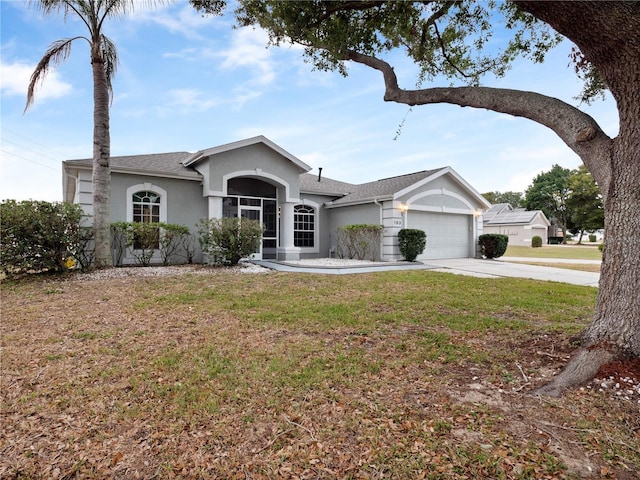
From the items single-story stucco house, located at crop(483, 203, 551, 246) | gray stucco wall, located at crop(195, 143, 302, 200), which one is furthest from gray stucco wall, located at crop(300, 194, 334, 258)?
single-story stucco house, located at crop(483, 203, 551, 246)

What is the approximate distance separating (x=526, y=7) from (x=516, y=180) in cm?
6673

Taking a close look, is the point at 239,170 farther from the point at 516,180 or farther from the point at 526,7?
the point at 516,180

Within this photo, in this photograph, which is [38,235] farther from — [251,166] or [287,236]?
[287,236]

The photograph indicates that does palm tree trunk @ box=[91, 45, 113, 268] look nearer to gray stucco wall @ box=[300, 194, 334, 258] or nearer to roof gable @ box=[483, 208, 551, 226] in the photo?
gray stucco wall @ box=[300, 194, 334, 258]

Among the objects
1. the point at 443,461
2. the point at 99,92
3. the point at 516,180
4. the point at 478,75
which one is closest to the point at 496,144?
the point at 478,75

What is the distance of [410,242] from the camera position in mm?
13234

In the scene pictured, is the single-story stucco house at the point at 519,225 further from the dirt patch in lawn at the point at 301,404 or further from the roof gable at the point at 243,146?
the dirt patch in lawn at the point at 301,404

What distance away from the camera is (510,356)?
3.63 m

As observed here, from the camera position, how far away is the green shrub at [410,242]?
522 inches

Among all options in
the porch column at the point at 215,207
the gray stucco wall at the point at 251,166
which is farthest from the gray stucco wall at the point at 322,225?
the porch column at the point at 215,207

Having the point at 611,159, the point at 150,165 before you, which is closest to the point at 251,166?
the point at 150,165

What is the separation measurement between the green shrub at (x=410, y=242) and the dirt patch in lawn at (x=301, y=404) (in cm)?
857

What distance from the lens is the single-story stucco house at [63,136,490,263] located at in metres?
11.6

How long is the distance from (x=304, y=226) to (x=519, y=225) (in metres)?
31.0
